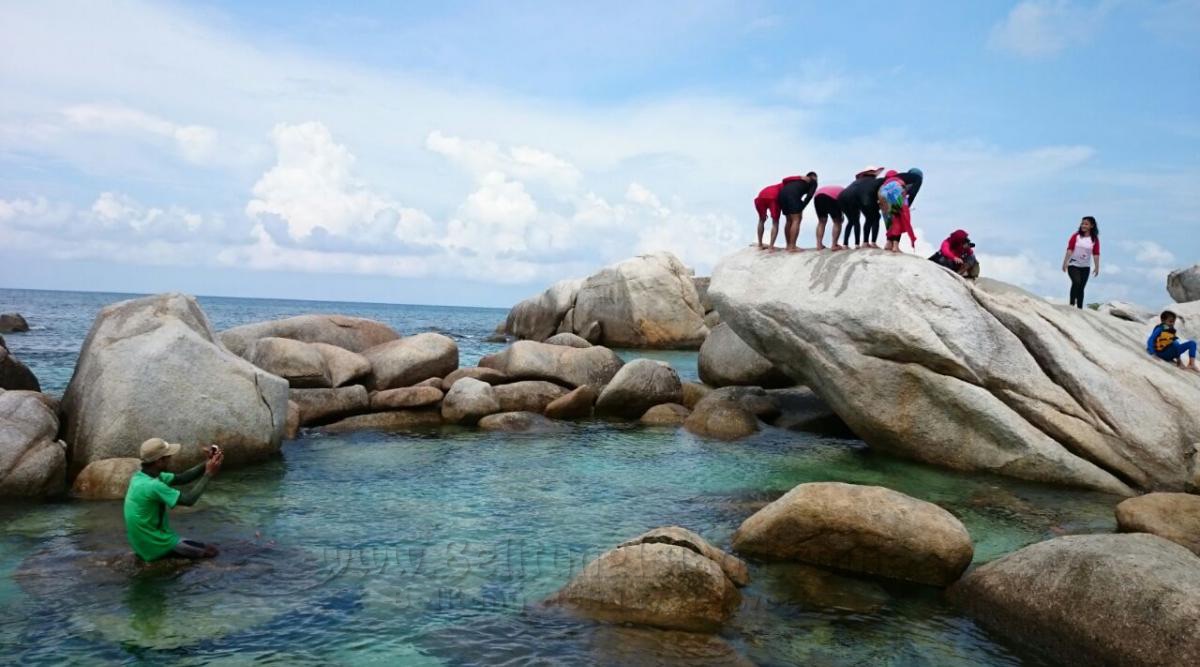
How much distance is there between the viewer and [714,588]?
826cm

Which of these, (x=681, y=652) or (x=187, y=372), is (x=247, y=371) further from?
(x=681, y=652)

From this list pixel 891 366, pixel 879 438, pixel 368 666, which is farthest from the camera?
pixel 879 438

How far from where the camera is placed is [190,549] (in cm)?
945

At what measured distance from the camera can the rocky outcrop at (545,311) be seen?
1726 inches

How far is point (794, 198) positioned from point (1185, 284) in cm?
2217

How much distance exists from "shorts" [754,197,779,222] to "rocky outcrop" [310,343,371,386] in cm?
1009

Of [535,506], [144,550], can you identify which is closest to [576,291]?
[535,506]

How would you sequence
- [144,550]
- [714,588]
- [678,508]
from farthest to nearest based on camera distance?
→ [678,508]
[144,550]
[714,588]

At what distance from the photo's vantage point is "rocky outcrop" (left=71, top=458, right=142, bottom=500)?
12.0 metres

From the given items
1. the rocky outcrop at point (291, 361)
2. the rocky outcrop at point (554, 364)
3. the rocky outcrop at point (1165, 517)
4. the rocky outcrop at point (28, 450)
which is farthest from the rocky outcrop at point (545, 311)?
the rocky outcrop at point (1165, 517)

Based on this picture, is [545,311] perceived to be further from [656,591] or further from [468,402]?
[656,591]

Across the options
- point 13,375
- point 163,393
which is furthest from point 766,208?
point 13,375

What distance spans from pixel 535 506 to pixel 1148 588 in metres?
7.85

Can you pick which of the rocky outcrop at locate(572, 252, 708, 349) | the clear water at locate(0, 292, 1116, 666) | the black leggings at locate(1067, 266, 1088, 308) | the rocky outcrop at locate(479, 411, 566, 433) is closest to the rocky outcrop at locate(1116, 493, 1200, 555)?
the clear water at locate(0, 292, 1116, 666)
